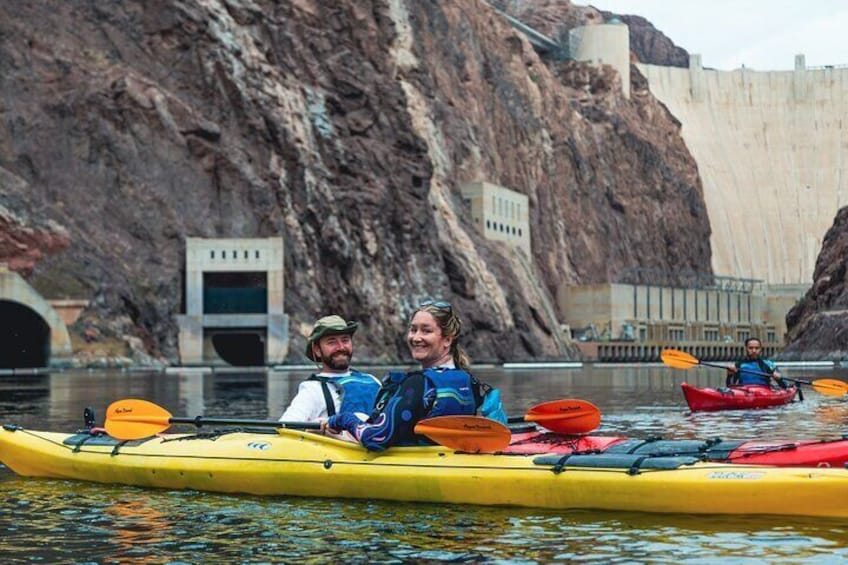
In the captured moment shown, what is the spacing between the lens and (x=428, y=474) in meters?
13.8

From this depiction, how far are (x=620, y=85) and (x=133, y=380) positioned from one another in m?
107

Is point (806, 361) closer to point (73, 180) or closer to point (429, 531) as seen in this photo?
point (73, 180)

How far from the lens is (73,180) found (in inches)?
3233

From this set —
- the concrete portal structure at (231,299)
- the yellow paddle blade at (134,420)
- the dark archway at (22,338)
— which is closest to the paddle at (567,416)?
the yellow paddle blade at (134,420)

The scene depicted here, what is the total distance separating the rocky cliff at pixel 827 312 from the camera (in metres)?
75.8

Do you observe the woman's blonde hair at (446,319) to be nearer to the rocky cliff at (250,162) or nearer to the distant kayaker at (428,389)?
the distant kayaker at (428,389)

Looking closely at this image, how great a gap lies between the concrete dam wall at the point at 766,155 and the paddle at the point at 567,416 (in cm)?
16372

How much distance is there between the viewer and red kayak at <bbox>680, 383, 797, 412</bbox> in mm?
30203

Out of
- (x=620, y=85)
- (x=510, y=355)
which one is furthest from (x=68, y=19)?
(x=620, y=85)

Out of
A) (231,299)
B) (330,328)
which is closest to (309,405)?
(330,328)

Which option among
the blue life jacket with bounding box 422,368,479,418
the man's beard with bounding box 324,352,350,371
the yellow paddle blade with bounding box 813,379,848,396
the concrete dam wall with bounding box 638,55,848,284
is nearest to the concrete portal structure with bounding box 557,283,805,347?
the concrete dam wall with bounding box 638,55,848,284

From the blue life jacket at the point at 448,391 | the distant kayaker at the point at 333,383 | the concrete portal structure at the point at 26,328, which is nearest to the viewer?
the blue life jacket at the point at 448,391

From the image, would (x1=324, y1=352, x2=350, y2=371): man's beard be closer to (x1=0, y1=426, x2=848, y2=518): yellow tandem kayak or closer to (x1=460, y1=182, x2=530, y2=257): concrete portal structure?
(x1=0, y1=426, x2=848, y2=518): yellow tandem kayak

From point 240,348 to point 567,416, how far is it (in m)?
73.8
